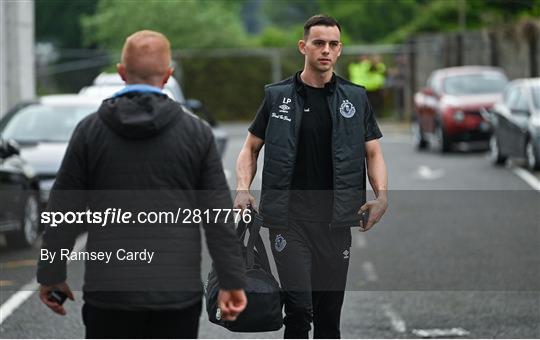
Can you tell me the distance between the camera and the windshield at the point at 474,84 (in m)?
28.1

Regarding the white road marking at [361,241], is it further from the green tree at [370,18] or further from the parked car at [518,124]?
the green tree at [370,18]

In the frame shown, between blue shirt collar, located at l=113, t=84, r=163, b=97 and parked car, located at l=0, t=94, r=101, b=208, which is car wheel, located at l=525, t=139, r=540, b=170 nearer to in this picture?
parked car, located at l=0, t=94, r=101, b=208

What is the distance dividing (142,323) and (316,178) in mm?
1751

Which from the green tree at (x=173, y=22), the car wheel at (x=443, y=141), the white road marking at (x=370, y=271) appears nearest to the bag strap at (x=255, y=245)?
the white road marking at (x=370, y=271)

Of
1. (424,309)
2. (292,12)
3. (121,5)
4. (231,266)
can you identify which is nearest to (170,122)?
(231,266)

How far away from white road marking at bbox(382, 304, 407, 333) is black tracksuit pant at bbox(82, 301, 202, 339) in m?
4.50

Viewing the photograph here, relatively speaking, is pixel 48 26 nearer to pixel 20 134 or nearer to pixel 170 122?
pixel 20 134

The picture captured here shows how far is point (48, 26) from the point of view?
76.1m

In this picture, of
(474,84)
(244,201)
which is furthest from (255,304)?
(474,84)

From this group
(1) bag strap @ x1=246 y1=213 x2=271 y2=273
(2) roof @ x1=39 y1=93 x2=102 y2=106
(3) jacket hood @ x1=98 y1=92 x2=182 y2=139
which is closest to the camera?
(3) jacket hood @ x1=98 y1=92 x2=182 y2=139

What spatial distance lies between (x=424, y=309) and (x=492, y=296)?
773mm

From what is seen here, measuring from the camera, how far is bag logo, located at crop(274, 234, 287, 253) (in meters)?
6.68

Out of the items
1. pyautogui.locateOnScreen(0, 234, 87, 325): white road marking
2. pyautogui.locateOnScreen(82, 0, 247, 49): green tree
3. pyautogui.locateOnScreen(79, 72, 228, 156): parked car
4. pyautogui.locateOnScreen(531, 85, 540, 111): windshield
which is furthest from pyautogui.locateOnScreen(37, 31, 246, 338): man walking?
pyautogui.locateOnScreen(82, 0, 247, 49): green tree

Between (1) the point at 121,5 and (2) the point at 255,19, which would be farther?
(2) the point at 255,19
